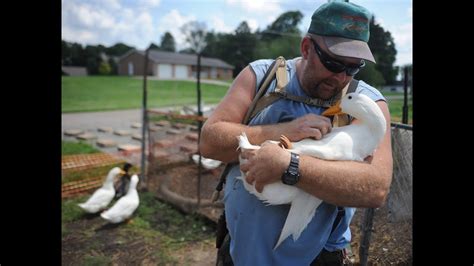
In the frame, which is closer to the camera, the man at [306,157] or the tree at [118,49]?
the man at [306,157]

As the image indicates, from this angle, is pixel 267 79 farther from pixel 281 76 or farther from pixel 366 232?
pixel 366 232

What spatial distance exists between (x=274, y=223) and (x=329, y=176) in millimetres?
367

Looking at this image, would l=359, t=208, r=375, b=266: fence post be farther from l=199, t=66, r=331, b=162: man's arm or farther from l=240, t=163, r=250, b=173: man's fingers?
l=240, t=163, r=250, b=173: man's fingers

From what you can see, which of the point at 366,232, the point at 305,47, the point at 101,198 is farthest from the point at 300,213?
the point at 101,198

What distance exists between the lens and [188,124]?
6.25 meters

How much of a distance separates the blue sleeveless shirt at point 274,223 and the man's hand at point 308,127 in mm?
134

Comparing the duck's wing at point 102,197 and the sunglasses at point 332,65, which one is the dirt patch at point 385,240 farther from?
the duck's wing at point 102,197

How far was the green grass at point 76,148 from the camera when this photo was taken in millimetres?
8305

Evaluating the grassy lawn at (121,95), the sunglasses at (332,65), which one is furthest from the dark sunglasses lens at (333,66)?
the grassy lawn at (121,95)

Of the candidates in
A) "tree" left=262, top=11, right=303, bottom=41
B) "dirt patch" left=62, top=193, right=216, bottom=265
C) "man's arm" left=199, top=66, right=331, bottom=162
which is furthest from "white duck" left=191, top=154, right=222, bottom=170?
"man's arm" left=199, top=66, right=331, bottom=162
